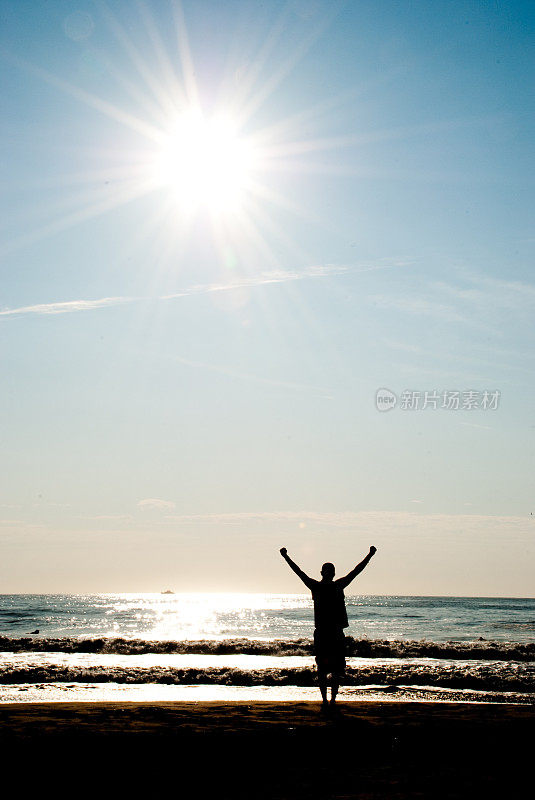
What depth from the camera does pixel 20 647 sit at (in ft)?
96.2

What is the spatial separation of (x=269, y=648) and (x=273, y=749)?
23599 mm

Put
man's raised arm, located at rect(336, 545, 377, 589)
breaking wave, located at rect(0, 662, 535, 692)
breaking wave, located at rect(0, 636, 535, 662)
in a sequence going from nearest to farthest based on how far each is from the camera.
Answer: man's raised arm, located at rect(336, 545, 377, 589) → breaking wave, located at rect(0, 662, 535, 692) → breaking wave, located at rect(0, 636, 535, 662)

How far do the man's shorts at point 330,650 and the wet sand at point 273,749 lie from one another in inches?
30.1

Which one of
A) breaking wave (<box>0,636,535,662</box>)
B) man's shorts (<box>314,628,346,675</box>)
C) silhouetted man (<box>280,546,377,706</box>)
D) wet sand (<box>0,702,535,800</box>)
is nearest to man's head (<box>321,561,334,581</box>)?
silhouetted man (<box>280,546,377,706</box>)

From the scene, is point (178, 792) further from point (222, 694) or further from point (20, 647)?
point (20, 647)

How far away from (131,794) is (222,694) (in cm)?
1027

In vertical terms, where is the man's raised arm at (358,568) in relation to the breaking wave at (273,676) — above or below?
above

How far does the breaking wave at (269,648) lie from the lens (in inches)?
1013

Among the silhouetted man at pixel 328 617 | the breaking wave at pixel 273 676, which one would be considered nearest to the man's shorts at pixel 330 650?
the silhouetted man at pixel 328 617

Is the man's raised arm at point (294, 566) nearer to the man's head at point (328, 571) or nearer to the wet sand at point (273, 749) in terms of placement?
the man's head at point (328, 571)

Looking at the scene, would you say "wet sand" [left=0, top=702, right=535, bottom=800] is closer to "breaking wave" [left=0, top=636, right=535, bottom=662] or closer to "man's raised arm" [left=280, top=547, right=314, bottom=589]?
"man's raised arm" [left=280, top=547, right=314, bottom=589]

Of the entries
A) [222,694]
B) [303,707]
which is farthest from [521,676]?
[303,707]

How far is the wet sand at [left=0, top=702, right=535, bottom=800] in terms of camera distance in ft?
18.4

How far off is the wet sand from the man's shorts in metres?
0.76
